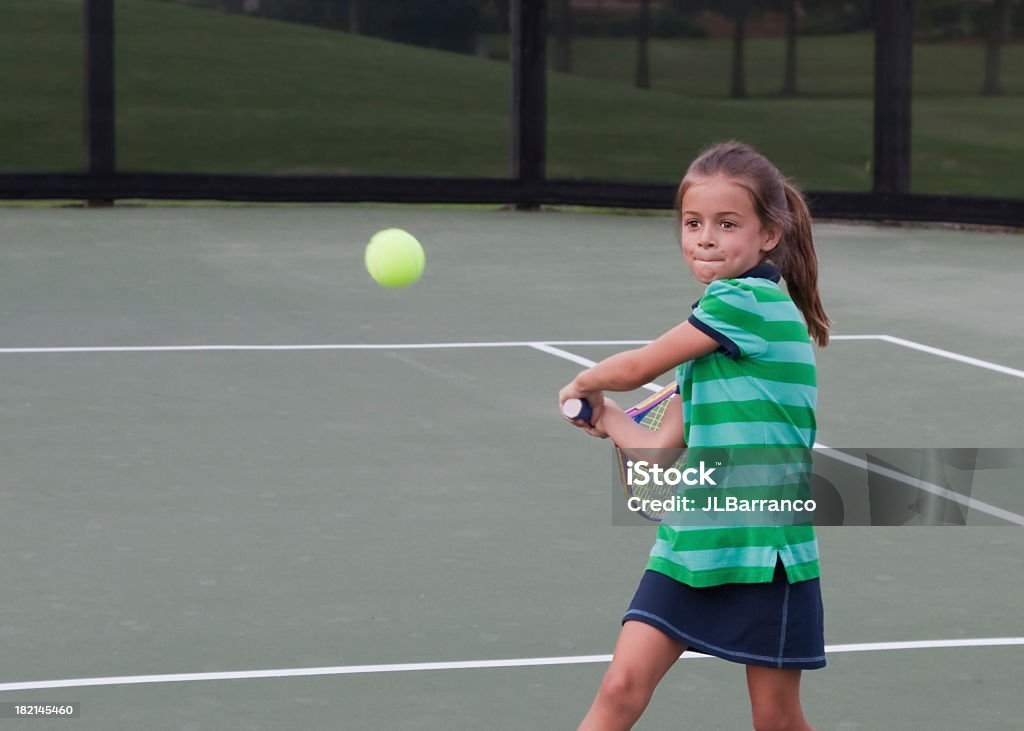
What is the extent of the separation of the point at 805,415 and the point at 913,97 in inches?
475

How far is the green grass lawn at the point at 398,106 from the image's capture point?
1503 cm

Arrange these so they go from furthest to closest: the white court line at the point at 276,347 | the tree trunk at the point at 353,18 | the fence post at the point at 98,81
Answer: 1. the tree trunk at the point at 353,18
2. the fence post at the point at 98,81
3. the white court line at the point at 276,347

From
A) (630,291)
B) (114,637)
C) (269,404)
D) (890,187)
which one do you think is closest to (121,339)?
(269,404)

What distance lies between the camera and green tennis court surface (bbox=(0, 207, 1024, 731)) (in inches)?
173

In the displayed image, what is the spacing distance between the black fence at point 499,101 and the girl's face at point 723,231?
467 inches

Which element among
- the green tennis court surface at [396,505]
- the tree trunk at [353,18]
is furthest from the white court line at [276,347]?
the tree trunk at [353,18]

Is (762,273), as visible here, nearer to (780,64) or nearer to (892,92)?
(892,92)

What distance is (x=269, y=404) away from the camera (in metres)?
7.82

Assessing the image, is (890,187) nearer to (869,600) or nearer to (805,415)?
(869,600)

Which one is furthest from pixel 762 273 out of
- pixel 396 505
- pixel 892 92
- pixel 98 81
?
pixel 98 81

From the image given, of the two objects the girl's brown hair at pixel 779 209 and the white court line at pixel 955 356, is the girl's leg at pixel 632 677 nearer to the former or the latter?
the girl's brown hair at pixel 779 209

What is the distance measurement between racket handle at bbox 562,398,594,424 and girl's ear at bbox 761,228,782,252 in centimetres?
41

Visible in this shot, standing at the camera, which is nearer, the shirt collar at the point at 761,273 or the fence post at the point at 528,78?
the shirt collar at the point at 761,273

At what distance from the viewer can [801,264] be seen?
130 inches
